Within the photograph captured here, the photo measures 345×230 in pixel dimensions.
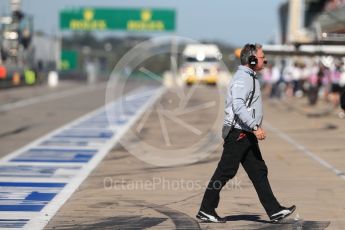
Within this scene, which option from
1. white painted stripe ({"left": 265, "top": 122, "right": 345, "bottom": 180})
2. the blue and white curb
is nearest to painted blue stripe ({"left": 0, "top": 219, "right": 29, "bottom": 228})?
the blue and white curb

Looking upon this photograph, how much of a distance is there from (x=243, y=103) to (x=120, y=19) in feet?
223

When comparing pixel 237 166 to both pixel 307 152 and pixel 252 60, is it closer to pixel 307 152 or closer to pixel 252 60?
pixel 252 60

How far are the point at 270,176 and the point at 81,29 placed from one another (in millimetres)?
64721

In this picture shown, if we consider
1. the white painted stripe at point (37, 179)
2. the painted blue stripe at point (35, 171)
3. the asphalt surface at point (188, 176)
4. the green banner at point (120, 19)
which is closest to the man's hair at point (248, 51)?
the asphalt surface at point (188, 176)

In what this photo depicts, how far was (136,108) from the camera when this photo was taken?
107 ft

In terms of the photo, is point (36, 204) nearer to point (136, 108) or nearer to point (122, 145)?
point (122, 145)

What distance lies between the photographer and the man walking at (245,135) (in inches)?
327

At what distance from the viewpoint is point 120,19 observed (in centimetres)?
7569

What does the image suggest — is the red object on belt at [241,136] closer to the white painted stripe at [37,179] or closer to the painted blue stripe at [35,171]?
the white painted stripe at [37,179]

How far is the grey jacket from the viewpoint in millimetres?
8234

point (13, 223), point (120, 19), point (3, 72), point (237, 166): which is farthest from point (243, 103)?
point (120, 19)

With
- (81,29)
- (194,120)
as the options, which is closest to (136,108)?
(194,120)

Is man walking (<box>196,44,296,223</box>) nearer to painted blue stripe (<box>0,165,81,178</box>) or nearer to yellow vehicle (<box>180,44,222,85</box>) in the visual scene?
painted blue stripe (<box>0,165,81,178</box>)

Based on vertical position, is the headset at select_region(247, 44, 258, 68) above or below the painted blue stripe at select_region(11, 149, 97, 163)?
above
